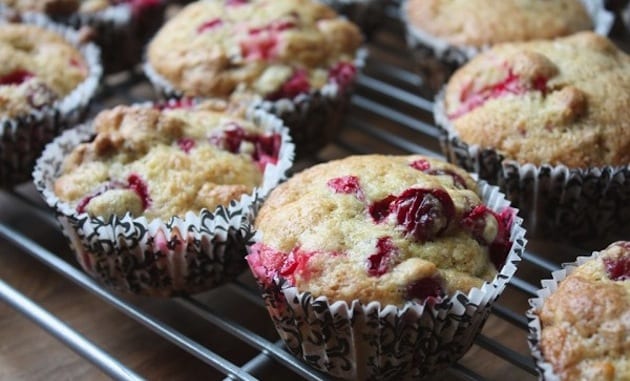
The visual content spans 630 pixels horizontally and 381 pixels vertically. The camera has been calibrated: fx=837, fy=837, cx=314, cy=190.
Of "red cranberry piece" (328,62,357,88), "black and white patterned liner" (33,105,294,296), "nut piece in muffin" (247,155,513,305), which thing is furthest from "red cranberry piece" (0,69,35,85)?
"nut piece in muffin" (247,155,513,305)

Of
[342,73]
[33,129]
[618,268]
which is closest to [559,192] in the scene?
[618,268]

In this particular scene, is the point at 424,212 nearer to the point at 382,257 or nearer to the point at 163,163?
the point at 382,257

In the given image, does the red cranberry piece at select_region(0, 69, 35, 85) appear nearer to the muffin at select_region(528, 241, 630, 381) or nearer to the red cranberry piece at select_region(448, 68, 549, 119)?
the red cranberry piece at select_region(448, 68, 549, 119)

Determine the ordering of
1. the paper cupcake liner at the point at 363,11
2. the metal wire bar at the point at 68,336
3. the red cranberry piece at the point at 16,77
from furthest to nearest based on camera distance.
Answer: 1. the paper cupcake liner at the point at 363,11
2. the red cranberry piece at the point at 16,77
3. the metal wire bar at the point at 68,336

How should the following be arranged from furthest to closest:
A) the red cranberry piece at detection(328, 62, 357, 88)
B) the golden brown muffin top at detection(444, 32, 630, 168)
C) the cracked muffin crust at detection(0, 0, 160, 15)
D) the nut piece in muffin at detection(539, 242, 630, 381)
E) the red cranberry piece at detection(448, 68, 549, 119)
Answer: the cracked muffin crust at detection(0, 0, 160, 15), the red cranberry piece at detection(328, 62, 357, 88), the red cranberry piece at detection(448, 68, 549, 119), the golden brown muffin top at detection(444, 32, 630, 168), the nut piece in muffin at detection(539, 242, 630, 381)

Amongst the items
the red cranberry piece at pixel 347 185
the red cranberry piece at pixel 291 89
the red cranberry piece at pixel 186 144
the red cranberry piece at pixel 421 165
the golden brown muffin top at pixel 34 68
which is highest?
the golden brown muffin top at pixel 34 68

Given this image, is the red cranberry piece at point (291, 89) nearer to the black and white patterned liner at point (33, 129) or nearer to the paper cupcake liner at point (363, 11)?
the black and white patterned liner at point (33, 129)

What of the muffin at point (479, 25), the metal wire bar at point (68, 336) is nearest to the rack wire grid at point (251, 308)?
the metal wire bar at point (68, 336)
